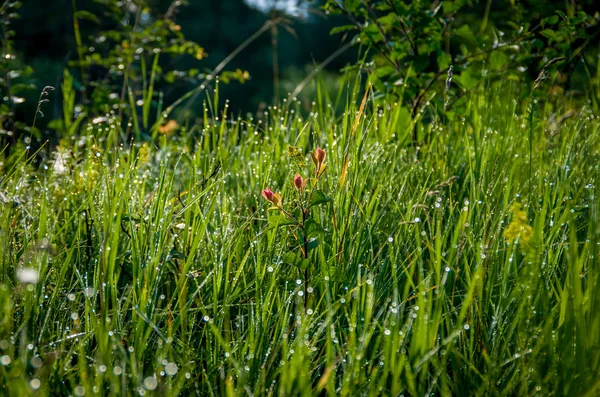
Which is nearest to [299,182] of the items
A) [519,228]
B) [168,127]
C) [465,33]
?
[519,228]

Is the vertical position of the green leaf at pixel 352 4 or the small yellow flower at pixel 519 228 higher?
the green leaf at pixel 352 4

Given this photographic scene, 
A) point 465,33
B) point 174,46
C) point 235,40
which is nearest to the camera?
point 465,33

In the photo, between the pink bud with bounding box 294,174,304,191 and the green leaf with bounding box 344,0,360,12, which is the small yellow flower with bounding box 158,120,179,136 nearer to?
the green leaf with bounding box 344,0,360,12

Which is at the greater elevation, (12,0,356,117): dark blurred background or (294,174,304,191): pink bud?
(294,174,304,191): pink bud

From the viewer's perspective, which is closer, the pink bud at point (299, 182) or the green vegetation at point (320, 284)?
the green vegetation at point (320, 284)

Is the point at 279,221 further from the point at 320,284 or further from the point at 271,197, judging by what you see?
the point at 320,284

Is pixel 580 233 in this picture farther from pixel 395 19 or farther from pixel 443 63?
pixel 395 19

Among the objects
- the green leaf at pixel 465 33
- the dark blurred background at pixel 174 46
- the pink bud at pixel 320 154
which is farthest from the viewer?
the dark blurred background at pixel 174 46

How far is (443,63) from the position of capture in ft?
8.88

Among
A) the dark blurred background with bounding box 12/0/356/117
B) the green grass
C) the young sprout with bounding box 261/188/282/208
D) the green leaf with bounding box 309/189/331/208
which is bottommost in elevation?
the dark blurred background with bounding box 12/0/356/117

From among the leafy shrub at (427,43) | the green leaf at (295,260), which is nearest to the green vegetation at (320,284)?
the green leaf at (295,260)

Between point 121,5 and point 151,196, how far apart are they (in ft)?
7.76

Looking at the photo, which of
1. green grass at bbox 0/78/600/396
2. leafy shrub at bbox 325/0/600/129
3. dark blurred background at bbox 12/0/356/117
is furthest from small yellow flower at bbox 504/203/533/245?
dark blurred background at bbox 12/0/356/117

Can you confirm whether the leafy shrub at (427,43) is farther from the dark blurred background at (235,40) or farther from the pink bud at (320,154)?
the dark blurred background at (235,40)
